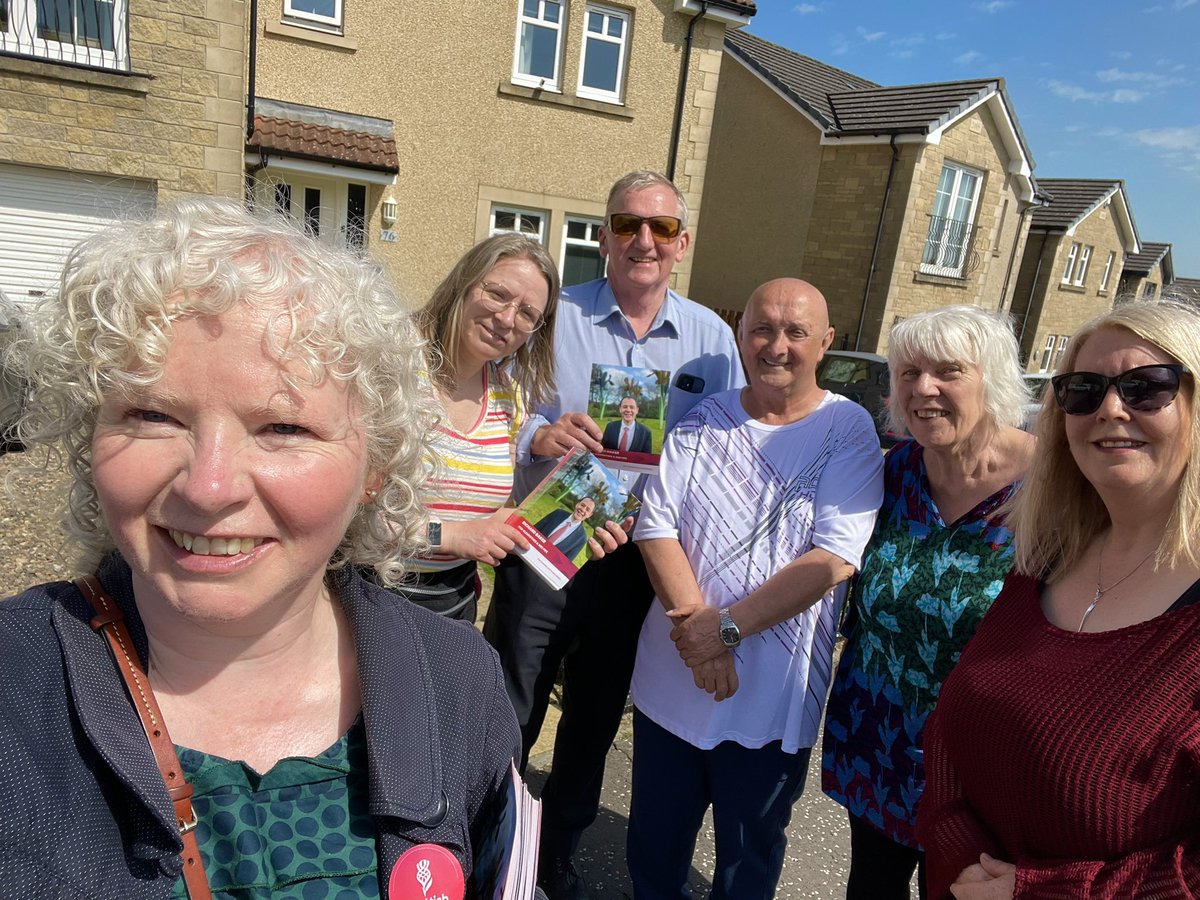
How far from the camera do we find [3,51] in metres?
8.58

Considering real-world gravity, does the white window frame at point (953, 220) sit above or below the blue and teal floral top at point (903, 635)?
above

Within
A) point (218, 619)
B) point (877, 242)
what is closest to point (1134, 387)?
point (218, 619)

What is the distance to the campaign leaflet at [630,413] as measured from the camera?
8.62ft

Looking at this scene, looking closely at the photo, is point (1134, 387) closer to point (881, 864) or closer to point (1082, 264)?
point (881, 864)

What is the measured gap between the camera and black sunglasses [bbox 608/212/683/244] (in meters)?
2.88

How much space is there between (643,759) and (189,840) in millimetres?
1746

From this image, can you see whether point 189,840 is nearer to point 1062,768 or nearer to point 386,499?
point 386,499

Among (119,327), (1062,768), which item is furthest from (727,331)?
(119,327)

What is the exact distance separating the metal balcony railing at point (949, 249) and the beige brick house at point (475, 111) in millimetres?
7924

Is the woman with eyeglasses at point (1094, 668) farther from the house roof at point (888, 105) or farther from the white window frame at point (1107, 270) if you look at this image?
the white window frame at point (1107, 270)

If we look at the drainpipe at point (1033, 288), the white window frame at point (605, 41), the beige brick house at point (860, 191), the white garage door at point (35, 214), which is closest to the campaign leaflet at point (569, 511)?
the white garage door at point (35, 214)

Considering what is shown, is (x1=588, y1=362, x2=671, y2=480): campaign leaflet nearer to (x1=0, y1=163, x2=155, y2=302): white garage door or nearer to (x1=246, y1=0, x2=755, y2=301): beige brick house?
(x1=0, y1=163, x2=155, y2=302): white garage door

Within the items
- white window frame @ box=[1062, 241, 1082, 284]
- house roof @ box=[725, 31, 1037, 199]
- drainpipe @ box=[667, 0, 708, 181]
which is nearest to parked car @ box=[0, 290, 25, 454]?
drainpipe @ box=[667, 0, 708, 181]

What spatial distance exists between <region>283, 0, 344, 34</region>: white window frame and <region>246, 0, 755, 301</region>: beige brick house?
20 mm
